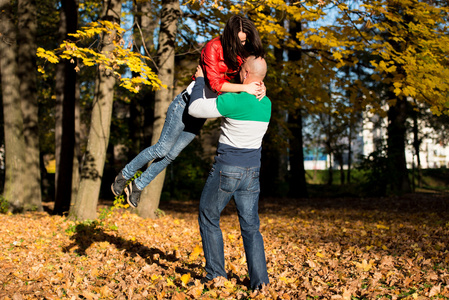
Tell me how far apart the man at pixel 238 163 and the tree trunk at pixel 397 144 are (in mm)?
14376

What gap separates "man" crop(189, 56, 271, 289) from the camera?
3.52m

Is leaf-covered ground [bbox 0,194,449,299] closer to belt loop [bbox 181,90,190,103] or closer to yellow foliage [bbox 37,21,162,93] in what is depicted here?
belt loop [bbox 181,90,190,103]

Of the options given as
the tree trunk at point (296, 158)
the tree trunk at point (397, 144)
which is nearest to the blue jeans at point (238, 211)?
the tree trunk at point (296, 158)

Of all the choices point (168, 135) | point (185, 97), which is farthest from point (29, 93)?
point (185, 97)

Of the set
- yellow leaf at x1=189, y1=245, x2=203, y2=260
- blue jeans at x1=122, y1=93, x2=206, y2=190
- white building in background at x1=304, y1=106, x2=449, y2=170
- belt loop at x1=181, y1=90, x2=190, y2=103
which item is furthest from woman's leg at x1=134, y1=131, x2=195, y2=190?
white building in background at x1=304, y1=106, x2=449, y2=170

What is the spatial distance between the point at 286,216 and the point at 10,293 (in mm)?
8016

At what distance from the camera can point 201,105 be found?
3539 millimetres

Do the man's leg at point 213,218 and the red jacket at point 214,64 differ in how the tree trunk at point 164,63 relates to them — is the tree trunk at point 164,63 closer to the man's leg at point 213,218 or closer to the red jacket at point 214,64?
the red jacket at point 214,64

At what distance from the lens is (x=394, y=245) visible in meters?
6.22

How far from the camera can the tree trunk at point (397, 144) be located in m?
16.5

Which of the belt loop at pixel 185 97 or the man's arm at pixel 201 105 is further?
the belt loop at pixel 185 97

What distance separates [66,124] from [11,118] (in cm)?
134

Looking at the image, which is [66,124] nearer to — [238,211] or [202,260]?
[202,260]

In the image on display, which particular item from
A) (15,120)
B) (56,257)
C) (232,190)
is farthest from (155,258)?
(15,120)
